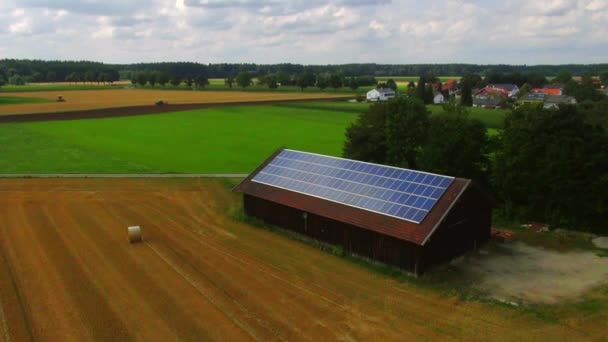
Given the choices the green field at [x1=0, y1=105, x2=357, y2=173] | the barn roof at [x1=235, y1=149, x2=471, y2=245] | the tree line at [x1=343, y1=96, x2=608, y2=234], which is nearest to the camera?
the barn roof at [x1=235, y1=149, x2=471, y2=245]

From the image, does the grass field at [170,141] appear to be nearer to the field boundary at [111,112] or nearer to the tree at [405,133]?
the field boundary at [111,112]

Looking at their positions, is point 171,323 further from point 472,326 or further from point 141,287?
point 472,326

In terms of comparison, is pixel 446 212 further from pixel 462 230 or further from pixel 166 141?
pixel 166 141

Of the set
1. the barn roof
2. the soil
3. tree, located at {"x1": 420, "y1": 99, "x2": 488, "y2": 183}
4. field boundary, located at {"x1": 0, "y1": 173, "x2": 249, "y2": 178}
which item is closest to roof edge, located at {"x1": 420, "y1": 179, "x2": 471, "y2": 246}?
the barn roof

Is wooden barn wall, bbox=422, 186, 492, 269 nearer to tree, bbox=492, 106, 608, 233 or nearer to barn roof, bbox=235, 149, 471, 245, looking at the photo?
barn roof, bbox=235, 149, 471, 245

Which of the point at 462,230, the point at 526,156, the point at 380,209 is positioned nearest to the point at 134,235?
the point at 380,209

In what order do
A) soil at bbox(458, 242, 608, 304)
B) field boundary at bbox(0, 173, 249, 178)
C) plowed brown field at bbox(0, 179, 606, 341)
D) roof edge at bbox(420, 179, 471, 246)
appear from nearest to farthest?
plowed brown field at bbox(0, 179, 606, 341)
soil at bbox(458, 242, 608, 304)
roof edge at bbox(420, 179, 471, 246)
field boundary at bbox(0, 173, 249, 178)

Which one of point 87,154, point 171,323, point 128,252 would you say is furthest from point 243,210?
point 87,154
